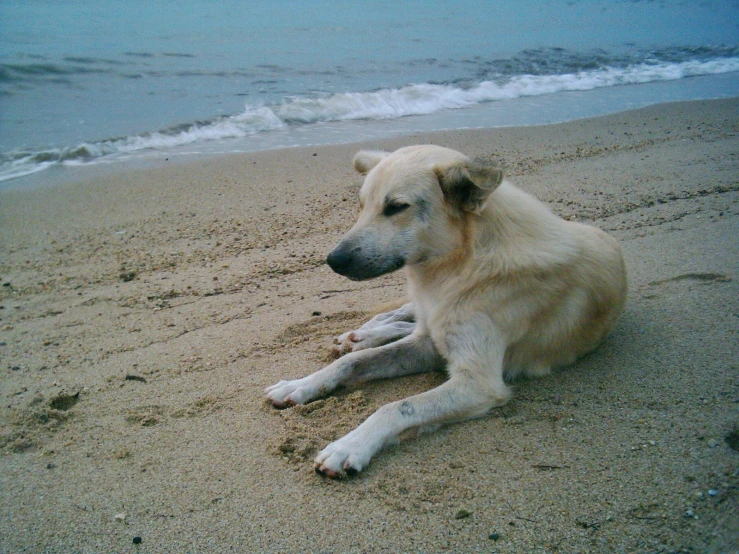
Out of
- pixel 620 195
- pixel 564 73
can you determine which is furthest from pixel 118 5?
pixel 620 195

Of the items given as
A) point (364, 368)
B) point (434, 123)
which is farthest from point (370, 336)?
point (434, 123)

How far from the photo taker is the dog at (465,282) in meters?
3.25

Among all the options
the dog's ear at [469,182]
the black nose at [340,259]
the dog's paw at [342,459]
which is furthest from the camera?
the black nose at [340,259]

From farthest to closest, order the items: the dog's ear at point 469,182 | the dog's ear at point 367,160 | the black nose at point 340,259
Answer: the dog's ear at point 367,160, the black nose at point 340,259, the dog's ear at point 469,182

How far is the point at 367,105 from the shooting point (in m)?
12.1

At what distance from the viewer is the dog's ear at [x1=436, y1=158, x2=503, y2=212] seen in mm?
3199

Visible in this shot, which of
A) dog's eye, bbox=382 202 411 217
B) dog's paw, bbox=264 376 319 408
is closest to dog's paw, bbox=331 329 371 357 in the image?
dog's paw, bbox=264 376 319 408

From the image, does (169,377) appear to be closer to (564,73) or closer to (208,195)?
(208,195)

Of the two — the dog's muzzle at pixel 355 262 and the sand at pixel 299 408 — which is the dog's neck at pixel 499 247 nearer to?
the dog's muzzle at pixel 355 262

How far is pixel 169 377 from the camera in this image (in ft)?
12.4

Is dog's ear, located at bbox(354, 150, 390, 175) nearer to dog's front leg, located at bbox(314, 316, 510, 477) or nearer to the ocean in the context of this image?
dog's front leg, located at bbox(314, 316, 510, 477)

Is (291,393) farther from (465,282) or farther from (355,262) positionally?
(465,282)

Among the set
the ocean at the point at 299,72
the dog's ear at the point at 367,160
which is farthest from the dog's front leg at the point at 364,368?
the ocean at the point at 299,72

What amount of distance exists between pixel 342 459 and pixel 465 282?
47.0 inches
